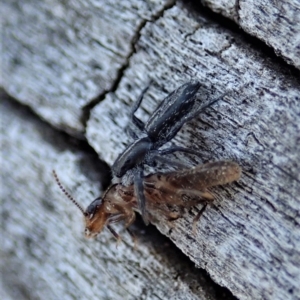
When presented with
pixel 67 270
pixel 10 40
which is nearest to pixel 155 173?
pixel 67 270

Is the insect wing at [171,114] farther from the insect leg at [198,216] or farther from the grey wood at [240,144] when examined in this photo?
the insect leg at [198,216]

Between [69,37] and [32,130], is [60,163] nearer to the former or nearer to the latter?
[32,130]

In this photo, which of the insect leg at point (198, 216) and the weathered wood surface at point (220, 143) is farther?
the insect leg at point (198, 216)

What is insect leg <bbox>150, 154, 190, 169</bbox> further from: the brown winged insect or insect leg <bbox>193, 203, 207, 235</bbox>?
insect leg <bbox>193, 203, 207, 235</bbox>

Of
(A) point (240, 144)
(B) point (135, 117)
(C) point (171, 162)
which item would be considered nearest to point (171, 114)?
(B) point (135, 117)

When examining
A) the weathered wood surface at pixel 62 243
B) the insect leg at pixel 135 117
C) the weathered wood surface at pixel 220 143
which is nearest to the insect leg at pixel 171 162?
the weathered wood surface at pixel 220 143

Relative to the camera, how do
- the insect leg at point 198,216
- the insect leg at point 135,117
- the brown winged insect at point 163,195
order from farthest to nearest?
the insect leg at point 135,117
the insect leg at point 198,216
the brown winged insect at point 163,195

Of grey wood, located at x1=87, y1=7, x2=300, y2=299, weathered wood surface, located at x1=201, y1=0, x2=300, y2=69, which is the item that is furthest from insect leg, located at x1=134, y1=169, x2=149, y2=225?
weathered wood surface, located at x1=201, y1=0, x2=300, y2=69
